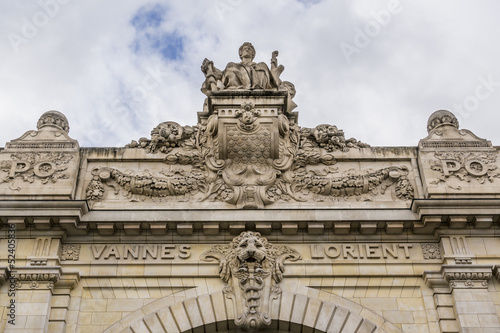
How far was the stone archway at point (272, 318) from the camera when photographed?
15.3 meters

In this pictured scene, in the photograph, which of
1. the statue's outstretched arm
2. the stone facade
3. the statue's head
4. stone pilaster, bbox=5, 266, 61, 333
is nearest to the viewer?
stone pilaster, bbox=5, 266, 61, 333

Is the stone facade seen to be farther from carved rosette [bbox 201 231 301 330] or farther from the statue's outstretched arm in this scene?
the statue's outstretched arm

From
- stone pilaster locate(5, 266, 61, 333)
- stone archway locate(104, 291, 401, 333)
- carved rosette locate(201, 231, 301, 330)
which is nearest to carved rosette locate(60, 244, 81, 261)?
stone pilaster locate(5, 266, 61, 333)

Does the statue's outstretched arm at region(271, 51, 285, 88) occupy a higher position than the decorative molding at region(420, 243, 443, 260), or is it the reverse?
the statue's outstretched arm at region(271, 51, 285, 88)

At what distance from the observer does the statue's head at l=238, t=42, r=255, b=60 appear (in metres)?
20.1

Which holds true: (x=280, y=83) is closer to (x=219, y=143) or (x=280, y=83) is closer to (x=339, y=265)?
(x=219, y=143)

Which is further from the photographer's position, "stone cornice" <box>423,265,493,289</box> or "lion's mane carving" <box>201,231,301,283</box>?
"lion's mane carving" <box>201,231,301,283</box>

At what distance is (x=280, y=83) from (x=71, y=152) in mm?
6133

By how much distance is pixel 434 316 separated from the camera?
1554 cm

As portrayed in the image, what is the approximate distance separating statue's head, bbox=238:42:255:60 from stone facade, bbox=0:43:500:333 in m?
1.78

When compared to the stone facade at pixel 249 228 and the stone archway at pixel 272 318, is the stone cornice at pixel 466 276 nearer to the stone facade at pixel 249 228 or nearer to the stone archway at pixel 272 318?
the stone facade at pixel 249 228

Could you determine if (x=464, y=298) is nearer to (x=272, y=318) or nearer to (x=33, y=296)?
(x=272, y=318)

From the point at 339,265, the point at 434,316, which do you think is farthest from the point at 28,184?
the point at 434,316

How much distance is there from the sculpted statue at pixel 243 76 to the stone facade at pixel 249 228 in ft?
1.59
